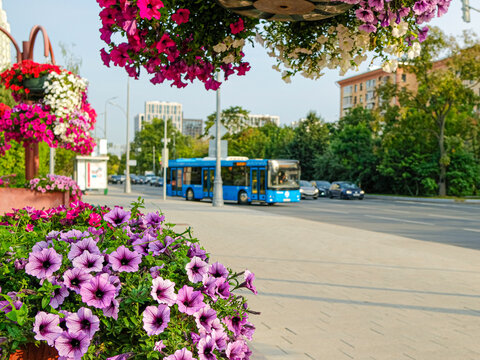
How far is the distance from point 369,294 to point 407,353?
2251 millimetres

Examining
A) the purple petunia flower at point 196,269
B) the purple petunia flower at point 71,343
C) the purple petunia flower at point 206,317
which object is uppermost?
the purple petunia flower at point 196,269

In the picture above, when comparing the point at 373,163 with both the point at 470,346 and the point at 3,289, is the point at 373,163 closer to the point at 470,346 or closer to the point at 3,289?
the point at 470,346

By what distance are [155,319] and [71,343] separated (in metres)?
0.33

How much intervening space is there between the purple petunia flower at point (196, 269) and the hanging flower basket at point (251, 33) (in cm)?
110

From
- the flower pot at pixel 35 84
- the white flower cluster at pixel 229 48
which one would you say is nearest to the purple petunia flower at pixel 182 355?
the white flower cluster at pixel 229 48

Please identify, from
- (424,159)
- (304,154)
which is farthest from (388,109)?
(304,154)

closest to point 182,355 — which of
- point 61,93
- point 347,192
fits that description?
point 61,93

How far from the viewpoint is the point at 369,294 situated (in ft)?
21.5

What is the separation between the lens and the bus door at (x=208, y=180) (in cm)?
3256

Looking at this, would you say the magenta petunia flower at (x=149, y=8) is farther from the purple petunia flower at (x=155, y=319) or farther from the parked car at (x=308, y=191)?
the parked car at (x=308, y=191)

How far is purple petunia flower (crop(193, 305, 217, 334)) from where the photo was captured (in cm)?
226

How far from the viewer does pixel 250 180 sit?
2964 centimetres

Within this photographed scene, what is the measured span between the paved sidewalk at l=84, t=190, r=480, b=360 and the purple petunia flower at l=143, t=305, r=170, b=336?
7.36 feet

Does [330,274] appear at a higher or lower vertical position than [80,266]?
lower
